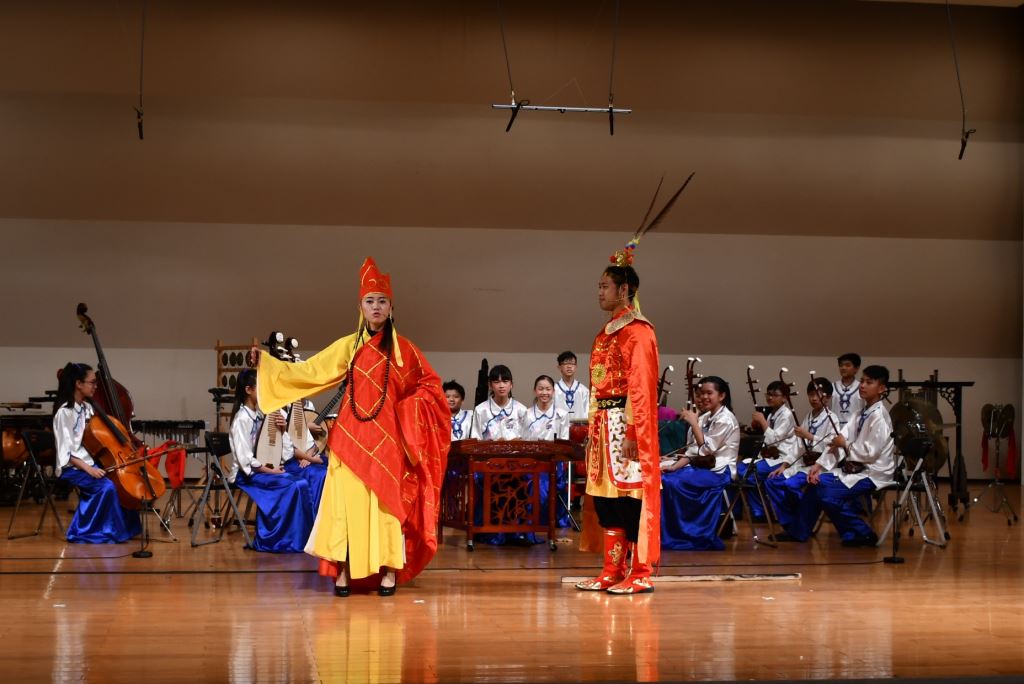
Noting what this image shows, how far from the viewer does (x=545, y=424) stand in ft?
28.2

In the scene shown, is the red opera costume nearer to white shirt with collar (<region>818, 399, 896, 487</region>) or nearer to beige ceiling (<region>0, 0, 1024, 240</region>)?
white shirt with collar (<region>818, 399, 896, 487</region>)

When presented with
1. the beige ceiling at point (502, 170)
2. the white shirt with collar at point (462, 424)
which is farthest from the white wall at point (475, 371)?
the white shirt with collar at point (462, 424)

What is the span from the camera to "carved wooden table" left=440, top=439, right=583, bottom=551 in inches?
287

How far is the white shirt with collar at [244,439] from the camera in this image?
7.36 meters

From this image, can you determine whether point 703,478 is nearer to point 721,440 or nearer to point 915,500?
point 721,440

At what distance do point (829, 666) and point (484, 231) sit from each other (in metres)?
8.10

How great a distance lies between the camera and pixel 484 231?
11.7 meters

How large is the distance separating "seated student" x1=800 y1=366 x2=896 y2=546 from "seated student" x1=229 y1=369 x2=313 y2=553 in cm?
336

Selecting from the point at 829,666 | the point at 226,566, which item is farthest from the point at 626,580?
the point at 226,566

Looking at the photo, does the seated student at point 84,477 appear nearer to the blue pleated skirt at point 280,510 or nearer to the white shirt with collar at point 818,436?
the blue pleated skirt at point 280,510

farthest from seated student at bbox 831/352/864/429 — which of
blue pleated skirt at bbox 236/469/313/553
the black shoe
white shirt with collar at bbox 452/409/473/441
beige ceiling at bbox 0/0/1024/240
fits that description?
blue pleated skirt at bbox 236/469/313/553

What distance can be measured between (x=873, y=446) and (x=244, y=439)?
13.5ft

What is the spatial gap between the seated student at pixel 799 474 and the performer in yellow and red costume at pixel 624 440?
2657 mm

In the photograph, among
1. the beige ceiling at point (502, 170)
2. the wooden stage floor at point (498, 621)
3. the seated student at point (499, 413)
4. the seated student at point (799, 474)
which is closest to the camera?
the wooden stage floor at point (498, 621)
